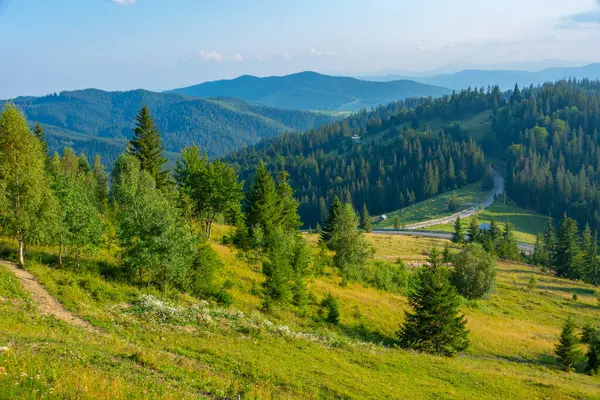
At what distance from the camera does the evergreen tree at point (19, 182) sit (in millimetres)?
27328

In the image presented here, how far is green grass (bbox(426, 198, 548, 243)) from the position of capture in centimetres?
14600

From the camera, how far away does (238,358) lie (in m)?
20.4

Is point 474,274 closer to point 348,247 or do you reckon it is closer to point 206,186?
point 348,247

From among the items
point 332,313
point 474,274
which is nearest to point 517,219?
point 474,274

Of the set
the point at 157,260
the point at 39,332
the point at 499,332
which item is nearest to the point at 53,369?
the point at 39,332

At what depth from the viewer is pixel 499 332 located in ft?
154

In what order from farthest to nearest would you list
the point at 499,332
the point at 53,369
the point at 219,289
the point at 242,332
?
the point at 499,332, the point at 219,289, the point at 242,332, the point at 53,369

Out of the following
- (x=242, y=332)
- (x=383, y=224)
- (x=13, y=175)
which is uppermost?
(x=13, y=175)

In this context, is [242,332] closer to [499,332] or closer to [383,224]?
[499,332]

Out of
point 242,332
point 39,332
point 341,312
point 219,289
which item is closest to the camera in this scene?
point 39,332

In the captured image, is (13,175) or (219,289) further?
(219,289)

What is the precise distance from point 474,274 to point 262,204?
3429cm

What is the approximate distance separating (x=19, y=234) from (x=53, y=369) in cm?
2035

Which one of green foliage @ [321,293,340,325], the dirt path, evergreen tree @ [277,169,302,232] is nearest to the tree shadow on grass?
green foliage @ [321,293,340,325]
